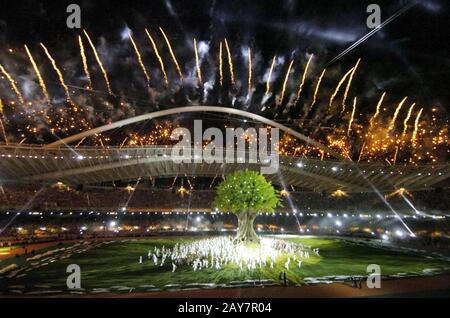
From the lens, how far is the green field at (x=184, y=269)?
693 inches

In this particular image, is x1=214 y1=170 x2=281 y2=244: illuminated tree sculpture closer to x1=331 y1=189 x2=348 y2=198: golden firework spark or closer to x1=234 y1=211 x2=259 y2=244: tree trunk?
x1=234 y1=211 x2=259 y2=244: tree trunk

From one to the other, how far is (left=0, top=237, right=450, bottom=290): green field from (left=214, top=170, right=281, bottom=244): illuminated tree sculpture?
17.9 feet

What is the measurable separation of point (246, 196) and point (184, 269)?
9.60 m

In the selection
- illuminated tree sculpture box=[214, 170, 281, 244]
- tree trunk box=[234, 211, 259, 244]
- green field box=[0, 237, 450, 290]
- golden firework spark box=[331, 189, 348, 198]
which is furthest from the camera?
golden firework spark box=[331, 189, 348, 198]

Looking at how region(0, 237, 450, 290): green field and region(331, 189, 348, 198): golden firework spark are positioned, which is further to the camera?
region(331, 189, 348, 198): golden firework spark

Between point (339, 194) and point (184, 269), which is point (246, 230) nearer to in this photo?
point (184, 269)

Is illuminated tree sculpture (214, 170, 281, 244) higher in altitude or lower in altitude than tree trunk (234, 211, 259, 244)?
higher

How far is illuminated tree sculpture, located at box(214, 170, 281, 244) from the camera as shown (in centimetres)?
2905

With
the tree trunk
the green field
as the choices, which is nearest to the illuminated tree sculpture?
the tree trunk

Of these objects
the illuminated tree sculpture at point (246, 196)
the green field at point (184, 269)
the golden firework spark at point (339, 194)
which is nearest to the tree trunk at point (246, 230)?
the illuminated tree sculpture at point (246, 196)

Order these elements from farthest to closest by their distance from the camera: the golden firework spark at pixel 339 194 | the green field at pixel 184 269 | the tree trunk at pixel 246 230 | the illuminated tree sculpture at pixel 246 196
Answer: the golden firework spark at pixel 339 194 < the tree trunk at pixel 246 230 < the illuminated tree sculpture at pixel 246 196 < the green field at pixel 184 269

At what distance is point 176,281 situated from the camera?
57.7 ft

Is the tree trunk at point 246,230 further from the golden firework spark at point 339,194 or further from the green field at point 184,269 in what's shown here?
the golden firework spark at point 339,194

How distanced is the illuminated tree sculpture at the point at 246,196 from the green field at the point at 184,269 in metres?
5.46
